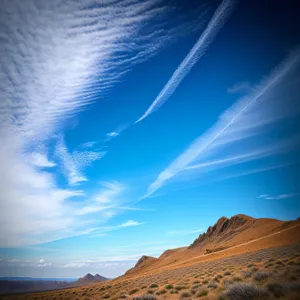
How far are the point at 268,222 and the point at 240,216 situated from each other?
19.3 meters

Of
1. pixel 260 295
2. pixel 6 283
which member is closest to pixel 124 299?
pixel 260 295

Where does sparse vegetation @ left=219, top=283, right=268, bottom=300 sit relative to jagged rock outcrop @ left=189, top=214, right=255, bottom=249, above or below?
below

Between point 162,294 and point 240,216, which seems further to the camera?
point 240,216

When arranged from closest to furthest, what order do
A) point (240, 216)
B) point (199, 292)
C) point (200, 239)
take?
1. point (199, 292)
2. point (240, 216)
3. point (200, 239)

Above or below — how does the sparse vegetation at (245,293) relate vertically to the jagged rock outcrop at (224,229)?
below

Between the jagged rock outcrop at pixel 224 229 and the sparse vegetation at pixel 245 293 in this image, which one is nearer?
the sparse vegetation at pixel 245 293

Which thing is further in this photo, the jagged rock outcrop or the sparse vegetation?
the jagged rock outcrop

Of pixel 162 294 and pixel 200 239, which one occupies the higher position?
pixel 200 239

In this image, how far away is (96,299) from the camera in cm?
Result: 1730

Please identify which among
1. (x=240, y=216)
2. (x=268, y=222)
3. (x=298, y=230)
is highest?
(x=240, y=216)

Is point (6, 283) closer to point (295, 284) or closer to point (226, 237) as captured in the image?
point (226, 237)

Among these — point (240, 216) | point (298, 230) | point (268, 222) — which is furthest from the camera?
point (240, 216)

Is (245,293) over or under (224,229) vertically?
under

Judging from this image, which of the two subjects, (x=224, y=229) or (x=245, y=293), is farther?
(x=224, y=229)
